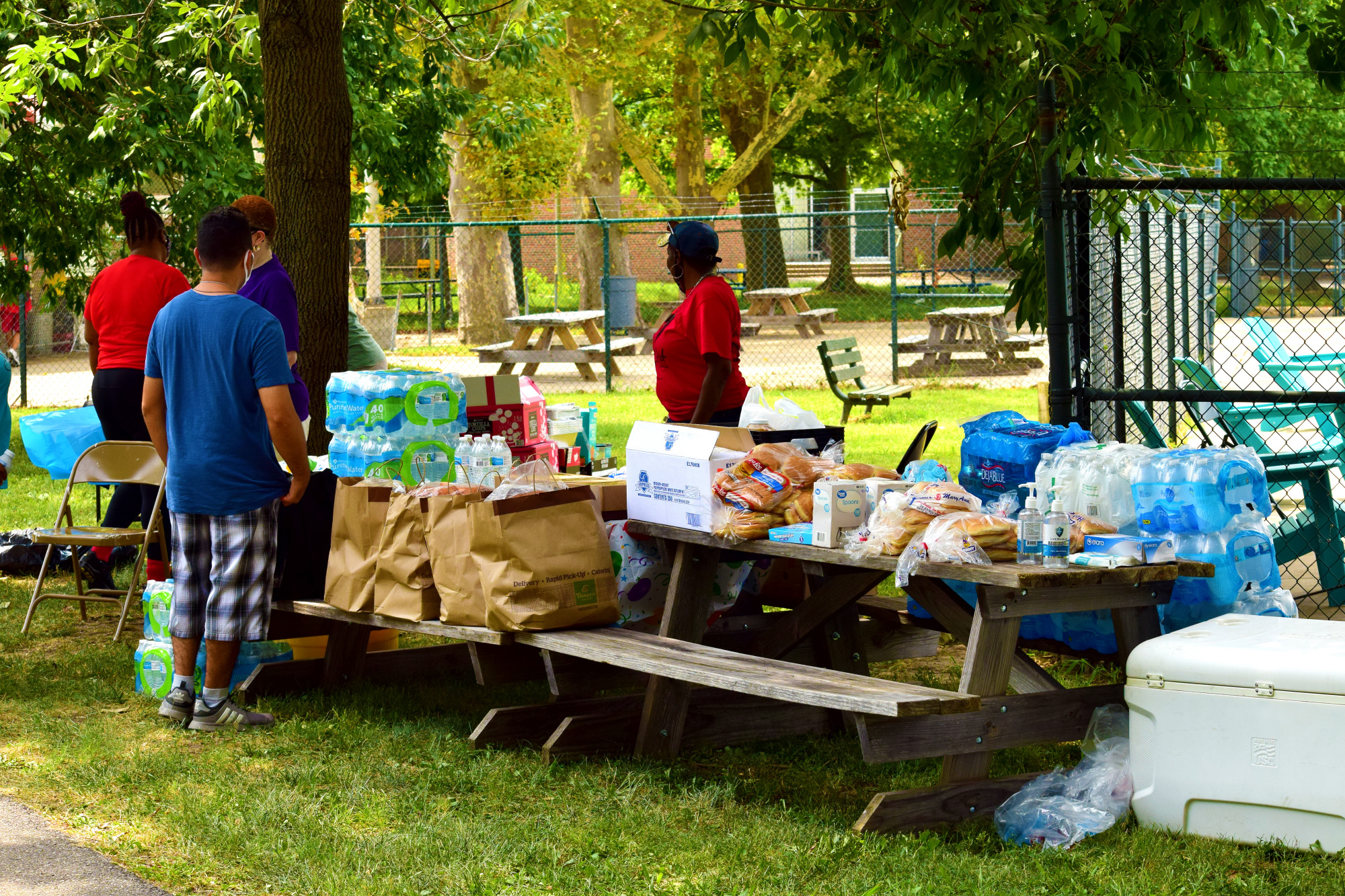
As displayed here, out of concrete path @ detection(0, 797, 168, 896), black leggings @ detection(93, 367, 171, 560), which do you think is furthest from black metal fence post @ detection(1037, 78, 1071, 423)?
black leggings @ detection(93, 367, 171, 560)

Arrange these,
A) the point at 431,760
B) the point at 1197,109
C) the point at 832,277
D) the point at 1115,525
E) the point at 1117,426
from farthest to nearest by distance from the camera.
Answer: the point at 832,277 → the point at 1117,426 → the point at 1197,109 → the point at 431,760 → the point at 1115,525

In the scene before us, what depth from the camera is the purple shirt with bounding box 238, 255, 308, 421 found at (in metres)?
6.02

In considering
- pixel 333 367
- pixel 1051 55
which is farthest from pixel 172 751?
pixel 1051 55

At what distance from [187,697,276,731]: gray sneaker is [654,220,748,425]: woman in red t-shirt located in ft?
6.56

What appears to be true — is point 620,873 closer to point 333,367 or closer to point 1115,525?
point 1115,525

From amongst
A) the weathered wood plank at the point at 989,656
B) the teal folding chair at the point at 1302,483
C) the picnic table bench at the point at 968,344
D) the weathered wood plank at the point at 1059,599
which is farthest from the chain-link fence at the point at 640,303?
the weathered wood plank at the point at 989,656

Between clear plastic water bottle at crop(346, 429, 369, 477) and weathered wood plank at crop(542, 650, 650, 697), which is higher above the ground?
clear plastic water bottle at crop(346, 429, 369, 477)

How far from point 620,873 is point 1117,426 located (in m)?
3.96

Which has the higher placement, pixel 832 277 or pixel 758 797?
pixel 832 277

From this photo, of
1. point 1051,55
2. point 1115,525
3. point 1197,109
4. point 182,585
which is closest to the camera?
point 1115,525

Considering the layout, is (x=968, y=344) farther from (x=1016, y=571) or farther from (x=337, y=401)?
(x=1016, y=571)

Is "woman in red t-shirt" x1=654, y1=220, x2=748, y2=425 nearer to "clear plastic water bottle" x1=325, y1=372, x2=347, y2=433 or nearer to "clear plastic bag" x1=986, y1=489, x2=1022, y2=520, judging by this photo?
"clear plastic water bottle" x1=325, y1=372, x2=347, y2=433

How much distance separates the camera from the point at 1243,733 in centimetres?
385

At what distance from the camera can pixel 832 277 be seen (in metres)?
35.6
